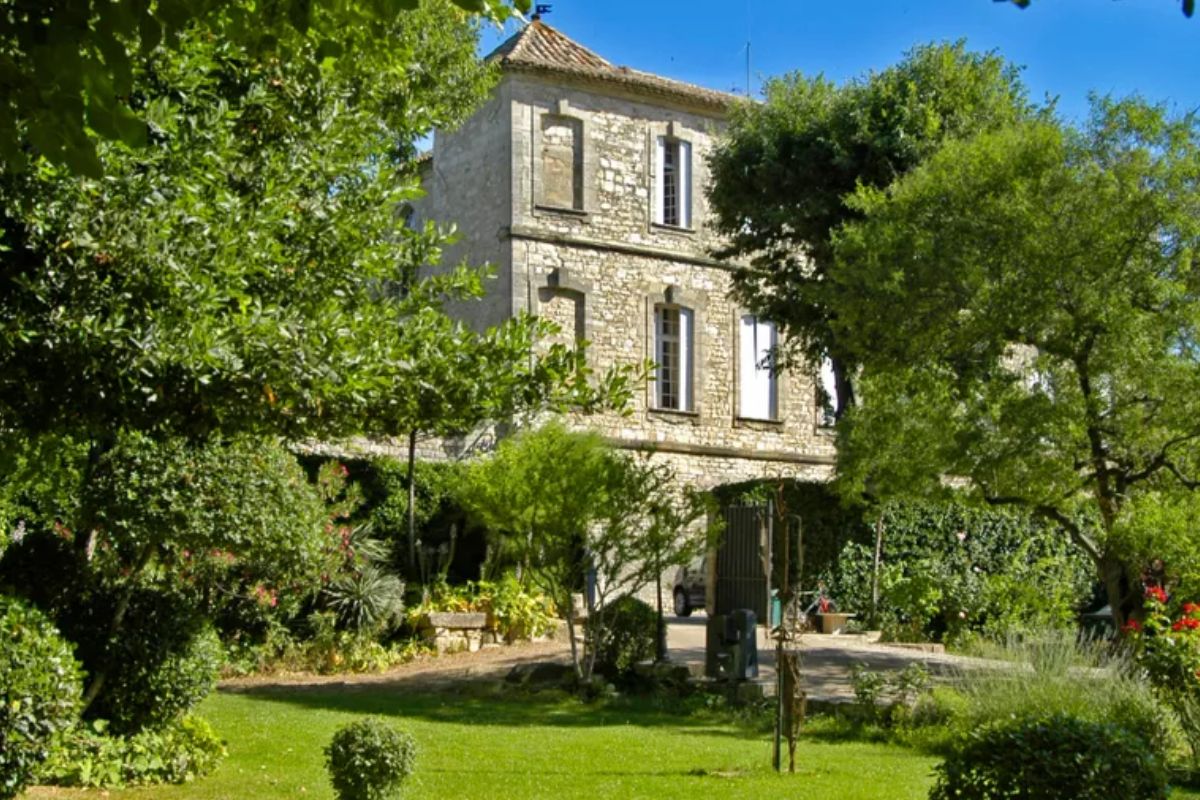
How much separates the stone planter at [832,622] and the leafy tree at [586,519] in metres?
6.49

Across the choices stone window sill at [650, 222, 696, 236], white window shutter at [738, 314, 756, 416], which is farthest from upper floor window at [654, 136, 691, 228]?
white window shutter at [738, 314, 756, 416]

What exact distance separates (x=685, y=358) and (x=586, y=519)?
41.4ft

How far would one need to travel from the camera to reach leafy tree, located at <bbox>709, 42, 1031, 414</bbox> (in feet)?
74.2

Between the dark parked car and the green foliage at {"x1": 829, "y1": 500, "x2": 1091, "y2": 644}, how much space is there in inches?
128

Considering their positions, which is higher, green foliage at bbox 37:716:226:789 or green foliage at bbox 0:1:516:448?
green foliage at bbox 0:1:516:448

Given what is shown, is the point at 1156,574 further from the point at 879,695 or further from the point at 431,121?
the point at 431,121

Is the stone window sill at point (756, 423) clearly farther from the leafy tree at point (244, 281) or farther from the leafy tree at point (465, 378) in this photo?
the leafy tree at point (465, 378)

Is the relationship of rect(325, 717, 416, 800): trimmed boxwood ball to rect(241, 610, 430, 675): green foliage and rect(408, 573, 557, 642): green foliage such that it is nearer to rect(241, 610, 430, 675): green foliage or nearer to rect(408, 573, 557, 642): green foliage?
rect(241, 610, 430, 675): green foliage

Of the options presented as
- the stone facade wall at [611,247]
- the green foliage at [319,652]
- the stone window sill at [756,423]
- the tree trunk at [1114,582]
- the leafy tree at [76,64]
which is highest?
the stone facade wall at [611,247]

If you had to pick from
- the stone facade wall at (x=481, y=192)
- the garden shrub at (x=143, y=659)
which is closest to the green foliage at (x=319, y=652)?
the garden shrub at (x=143, y=659)

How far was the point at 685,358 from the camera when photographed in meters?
28.7

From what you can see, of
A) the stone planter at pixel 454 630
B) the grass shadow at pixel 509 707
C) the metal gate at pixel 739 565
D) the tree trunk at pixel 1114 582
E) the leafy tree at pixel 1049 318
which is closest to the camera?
the leafy tree at pixel 1049 318

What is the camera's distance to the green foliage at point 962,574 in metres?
20.7

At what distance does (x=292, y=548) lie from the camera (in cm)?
1139
